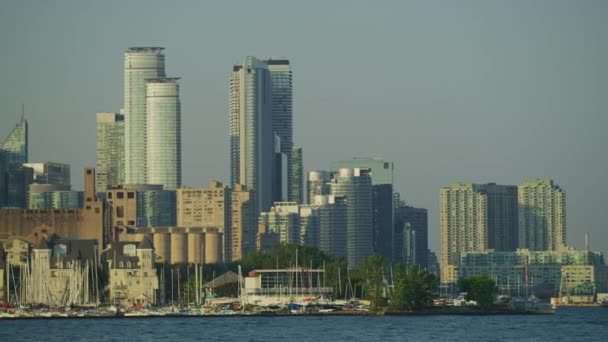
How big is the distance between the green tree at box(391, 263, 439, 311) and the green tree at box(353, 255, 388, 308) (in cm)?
454

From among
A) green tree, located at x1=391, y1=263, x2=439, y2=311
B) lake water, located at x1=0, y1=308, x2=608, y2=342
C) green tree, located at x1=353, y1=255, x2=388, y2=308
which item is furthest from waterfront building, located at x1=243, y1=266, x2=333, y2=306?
lake water, located at x1=0, y1=308, x2=608, y2=342

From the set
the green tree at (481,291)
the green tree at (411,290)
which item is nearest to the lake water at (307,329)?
the green tree at (411,290)

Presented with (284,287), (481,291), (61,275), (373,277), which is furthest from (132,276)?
(481,291)

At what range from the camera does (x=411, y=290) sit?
566 ft

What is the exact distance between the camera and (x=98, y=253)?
194m

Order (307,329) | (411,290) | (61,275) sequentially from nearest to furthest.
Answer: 1. (307,329)
2. (411,290)
3. (61,275)

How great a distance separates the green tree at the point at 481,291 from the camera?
18650 centimetres

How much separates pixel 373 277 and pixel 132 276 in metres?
26.8

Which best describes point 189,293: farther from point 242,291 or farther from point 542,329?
point 542,329

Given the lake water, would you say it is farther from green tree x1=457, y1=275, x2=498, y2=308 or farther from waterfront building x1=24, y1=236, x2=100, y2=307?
waterfront building x1=24, y1=236, x2=100, y2=307

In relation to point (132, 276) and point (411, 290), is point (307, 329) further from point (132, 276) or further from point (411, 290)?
point (132, 276)

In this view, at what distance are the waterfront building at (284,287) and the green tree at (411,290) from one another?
46.7 ft

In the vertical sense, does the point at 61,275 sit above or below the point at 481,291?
above

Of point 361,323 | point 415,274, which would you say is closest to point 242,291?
point 415,274
